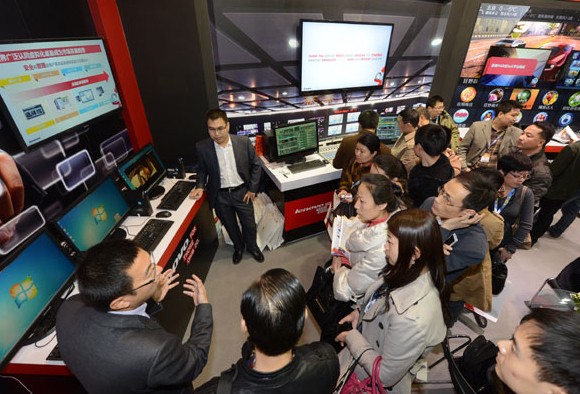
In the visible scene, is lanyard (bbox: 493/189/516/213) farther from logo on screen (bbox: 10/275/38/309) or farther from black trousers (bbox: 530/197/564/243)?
logo on screen (bbox: 10/275/38/309)

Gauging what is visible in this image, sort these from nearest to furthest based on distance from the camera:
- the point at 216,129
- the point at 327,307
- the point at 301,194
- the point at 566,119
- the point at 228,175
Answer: the point at 327,307 < the point at 216,129 < the point at 228,175 < the point at 301,194 < the point at 566,119

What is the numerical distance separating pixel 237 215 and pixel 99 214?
1.49m

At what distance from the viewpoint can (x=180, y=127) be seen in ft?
10.1

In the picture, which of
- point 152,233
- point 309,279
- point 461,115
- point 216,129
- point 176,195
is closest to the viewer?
point 152,233

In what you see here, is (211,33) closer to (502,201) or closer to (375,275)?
(375,275)

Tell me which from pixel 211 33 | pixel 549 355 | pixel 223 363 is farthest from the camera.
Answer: pixel 211 33

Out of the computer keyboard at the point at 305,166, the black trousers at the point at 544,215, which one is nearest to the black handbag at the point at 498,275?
the black trousers at the point at 544,215

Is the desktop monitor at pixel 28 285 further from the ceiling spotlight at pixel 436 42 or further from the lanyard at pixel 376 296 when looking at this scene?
the ceiling spotlight at pixel 436 42

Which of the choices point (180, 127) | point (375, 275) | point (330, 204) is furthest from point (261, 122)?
point (375, 275)

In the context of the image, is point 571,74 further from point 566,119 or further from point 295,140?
point 295,140

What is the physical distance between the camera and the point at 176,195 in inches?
106

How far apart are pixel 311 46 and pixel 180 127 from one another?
1955mm

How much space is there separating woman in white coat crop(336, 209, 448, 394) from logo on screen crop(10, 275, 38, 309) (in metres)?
1.74

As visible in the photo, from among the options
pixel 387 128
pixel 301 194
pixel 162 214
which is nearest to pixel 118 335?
pixel 162 214
